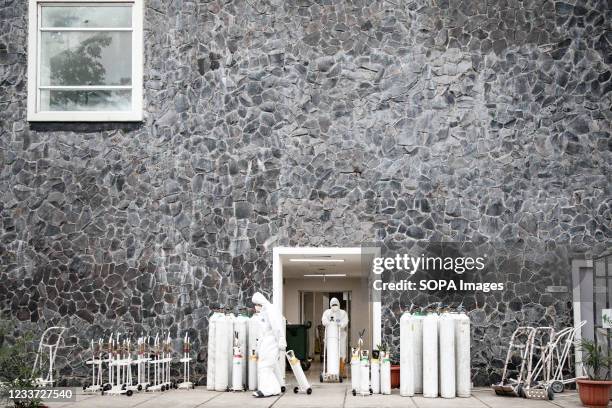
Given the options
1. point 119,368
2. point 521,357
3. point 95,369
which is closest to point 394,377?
point 521,357

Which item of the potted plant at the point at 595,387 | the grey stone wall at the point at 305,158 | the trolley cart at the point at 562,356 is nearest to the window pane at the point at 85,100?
the grey stone wall at the point at 305,158

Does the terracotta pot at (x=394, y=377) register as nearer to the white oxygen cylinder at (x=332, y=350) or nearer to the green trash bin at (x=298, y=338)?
the white oxygen cylinder at (x=332, y=350)

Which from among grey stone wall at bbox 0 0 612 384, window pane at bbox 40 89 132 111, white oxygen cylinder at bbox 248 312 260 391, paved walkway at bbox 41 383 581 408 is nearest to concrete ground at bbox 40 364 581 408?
paved walkway at bbox 41 383 581 408

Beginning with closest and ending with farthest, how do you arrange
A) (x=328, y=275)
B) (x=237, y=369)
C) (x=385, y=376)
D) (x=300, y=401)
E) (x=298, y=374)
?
(x=300, y=401) < (x=298, y=374) < (x=385, y=376) < (x=237, y=369) < (x=328, y=275)

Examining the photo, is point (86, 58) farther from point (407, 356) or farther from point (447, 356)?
point (447, 356)

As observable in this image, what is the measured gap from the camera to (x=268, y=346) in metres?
17.5

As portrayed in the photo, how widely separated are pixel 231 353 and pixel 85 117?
19.9 ft

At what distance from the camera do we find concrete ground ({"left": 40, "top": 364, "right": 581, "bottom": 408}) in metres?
15.8

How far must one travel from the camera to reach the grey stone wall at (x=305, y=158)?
63.6ft

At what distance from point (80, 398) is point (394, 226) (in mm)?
7300

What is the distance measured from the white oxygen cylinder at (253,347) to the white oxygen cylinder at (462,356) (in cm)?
391

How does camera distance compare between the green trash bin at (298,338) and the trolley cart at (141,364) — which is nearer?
the trolley cart at (141,364)

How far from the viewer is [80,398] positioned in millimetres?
16984

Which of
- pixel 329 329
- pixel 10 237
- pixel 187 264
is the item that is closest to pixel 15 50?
pixel 10 237
